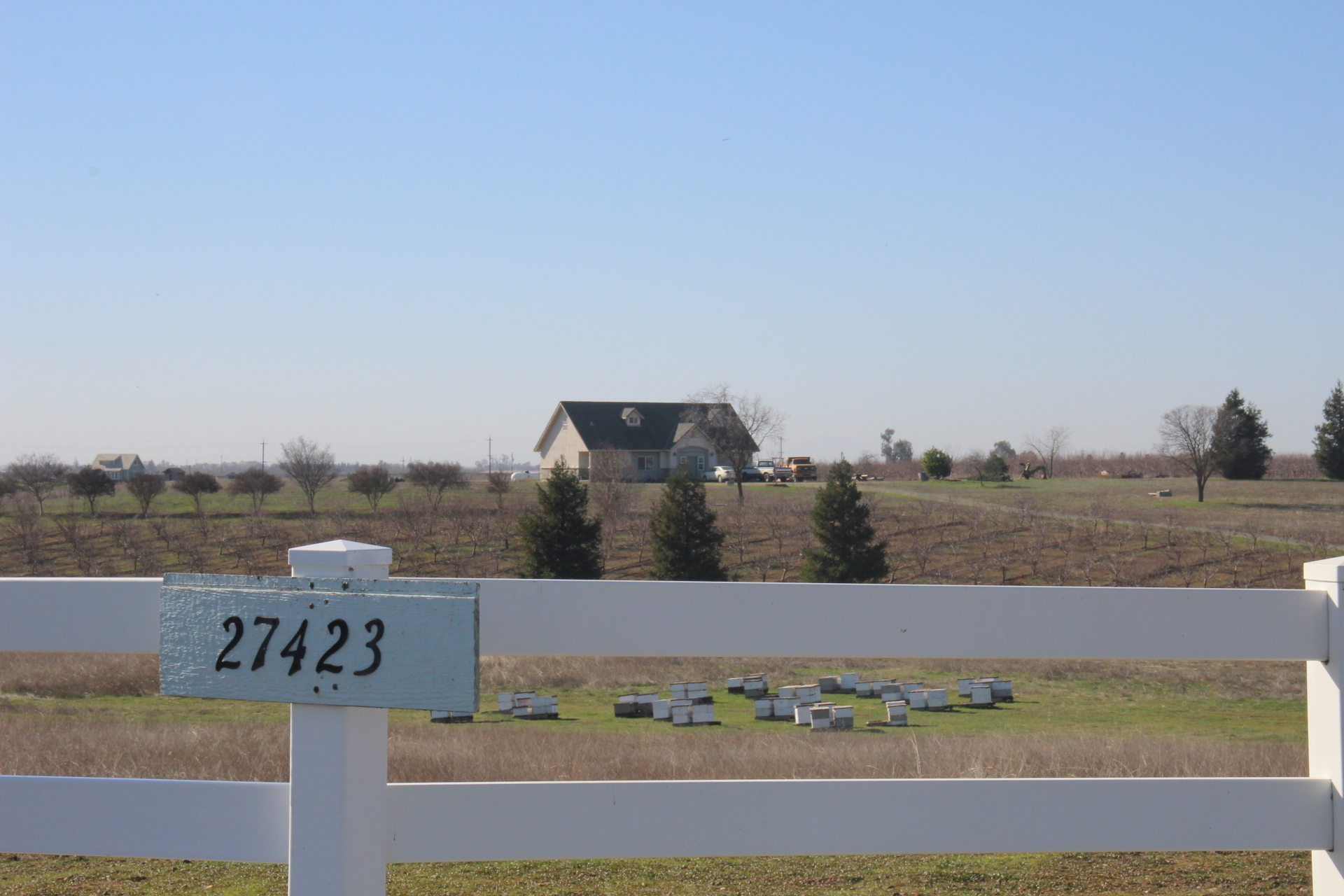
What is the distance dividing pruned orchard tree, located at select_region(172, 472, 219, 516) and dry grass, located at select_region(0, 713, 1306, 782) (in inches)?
1350

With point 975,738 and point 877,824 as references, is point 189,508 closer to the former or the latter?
point 975,738

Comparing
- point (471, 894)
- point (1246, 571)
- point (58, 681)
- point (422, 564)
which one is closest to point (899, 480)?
point (1246, 571)

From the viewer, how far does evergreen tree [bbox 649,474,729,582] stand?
98.6ft

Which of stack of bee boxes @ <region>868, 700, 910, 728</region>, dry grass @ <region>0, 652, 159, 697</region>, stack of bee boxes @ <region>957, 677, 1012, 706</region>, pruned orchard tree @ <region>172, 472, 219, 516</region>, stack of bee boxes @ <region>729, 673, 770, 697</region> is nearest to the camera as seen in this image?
stack of bee boxes @ <region>868, 700, 910, 728</region>

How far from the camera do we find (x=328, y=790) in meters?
2.31

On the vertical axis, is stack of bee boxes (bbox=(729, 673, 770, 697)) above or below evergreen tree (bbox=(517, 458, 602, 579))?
below

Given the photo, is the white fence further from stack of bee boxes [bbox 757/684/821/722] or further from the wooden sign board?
stack of bee boxes [bbox 757/684/821/722]

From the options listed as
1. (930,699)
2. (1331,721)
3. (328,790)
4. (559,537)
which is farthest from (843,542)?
(328,790)

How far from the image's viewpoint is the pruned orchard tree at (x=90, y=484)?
139 ft

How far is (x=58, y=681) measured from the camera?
1645 cm

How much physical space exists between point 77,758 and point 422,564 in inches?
1025

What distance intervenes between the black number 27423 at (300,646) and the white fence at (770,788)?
9.9 inches

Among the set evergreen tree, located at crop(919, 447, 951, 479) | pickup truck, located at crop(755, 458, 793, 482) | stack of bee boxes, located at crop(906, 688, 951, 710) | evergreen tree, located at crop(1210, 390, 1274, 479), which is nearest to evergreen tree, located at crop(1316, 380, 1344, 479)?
evergreen tree, located at crop(1210, 390, 1274, 479)

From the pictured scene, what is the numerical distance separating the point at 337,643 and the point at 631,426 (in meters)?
64.2
